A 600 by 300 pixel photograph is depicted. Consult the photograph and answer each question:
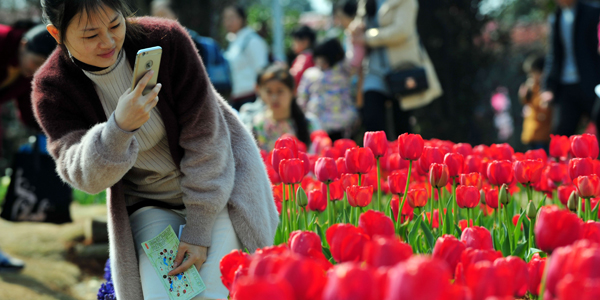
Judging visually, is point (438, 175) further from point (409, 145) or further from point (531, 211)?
point (531, 211)

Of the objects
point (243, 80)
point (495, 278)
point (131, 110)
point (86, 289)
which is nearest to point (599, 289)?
point (495, 278)

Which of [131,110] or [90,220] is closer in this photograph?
[131,110]

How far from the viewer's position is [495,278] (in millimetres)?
859

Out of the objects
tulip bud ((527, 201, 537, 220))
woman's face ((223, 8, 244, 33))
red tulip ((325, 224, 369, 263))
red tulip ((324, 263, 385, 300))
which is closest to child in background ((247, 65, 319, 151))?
woman's face ((223, 8, 244, 33))

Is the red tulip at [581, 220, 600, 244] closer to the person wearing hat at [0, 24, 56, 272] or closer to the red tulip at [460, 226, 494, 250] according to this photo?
the red tulip at [460, 226, 494, 250]

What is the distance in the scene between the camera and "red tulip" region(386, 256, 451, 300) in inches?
27.1

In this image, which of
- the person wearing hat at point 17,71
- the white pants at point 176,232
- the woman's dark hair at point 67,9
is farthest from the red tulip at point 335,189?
the person wearing hat at point 17,71

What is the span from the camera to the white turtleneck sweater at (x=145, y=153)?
2021 mm

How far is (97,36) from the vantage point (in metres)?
1.86

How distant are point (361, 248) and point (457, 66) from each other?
26.7 ft

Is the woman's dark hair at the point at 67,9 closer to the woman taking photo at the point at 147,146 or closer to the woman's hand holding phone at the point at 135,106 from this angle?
the woman taking photo at the point at 147,146

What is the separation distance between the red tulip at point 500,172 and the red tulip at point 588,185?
220 millimetres

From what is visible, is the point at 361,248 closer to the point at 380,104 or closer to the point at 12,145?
the point at 380,104

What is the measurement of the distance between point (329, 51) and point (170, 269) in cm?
397
